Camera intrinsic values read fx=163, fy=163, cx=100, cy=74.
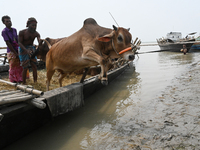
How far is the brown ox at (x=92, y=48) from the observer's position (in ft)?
11.4

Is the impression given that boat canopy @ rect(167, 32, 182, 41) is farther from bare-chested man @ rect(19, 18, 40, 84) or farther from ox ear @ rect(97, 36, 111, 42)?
ox ear @ rect(97, 36, 111, 42)

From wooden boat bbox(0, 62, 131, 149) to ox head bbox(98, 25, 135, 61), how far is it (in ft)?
4.02

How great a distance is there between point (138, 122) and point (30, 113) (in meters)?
1.97

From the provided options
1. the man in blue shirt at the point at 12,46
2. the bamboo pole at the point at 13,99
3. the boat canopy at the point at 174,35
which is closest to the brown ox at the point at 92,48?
the bamboo pole at the point at 13,99

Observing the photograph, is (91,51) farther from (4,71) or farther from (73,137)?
(4,71)

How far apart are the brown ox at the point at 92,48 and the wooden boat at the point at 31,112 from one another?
69 cm

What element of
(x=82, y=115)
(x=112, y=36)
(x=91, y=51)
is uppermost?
(x=112, y=36)

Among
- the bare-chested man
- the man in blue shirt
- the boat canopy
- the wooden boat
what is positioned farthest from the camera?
the boat canopy

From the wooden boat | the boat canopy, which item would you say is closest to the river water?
the wooden boat

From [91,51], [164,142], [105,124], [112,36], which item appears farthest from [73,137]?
[112,36]

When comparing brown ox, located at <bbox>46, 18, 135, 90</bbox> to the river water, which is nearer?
the river water

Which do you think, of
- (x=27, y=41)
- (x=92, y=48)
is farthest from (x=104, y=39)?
(x=27, y=41)

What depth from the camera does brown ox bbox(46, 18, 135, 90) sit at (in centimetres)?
348

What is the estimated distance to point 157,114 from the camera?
3.46 metres
